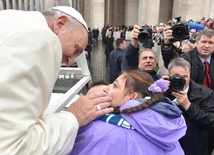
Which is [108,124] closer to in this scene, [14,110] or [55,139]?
[55,139]

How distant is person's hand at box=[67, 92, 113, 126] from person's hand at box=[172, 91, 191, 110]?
3.56 ft

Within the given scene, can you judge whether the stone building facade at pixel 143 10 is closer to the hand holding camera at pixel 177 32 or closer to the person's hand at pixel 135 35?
the person's hand at pixel 135 35

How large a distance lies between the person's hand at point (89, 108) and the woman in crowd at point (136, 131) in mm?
25

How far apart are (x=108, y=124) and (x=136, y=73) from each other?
1.29 ft

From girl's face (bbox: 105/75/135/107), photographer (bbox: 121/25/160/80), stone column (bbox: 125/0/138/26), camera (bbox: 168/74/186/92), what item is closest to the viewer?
girl's face (bbox: 105/75/135/107)

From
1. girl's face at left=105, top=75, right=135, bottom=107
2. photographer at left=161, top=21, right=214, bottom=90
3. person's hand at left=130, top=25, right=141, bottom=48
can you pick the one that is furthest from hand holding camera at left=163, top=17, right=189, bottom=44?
girl's face at left=105, top=75, right=135, bottom=107

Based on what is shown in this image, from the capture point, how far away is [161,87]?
1.35 m

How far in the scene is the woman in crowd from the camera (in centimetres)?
111

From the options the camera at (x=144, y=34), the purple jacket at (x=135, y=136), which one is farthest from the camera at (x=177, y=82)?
the purple jacket at (x=135, y=136)

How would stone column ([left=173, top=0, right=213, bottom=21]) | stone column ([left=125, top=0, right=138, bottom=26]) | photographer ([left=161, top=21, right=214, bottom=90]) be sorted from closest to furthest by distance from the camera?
photographer ([left=161, top=21, right=214, bottom=90]), stone column ([left=173, top=0, right=213, bottom=21]), stone column ([left=125, top=0, right=138, bottom=26])

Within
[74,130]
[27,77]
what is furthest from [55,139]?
[27,77]

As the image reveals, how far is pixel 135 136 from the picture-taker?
113cm

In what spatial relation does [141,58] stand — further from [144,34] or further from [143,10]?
[143,10]

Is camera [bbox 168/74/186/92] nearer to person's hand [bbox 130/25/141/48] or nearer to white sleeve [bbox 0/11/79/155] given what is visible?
person's hand [bbox 130/25/141/48]
